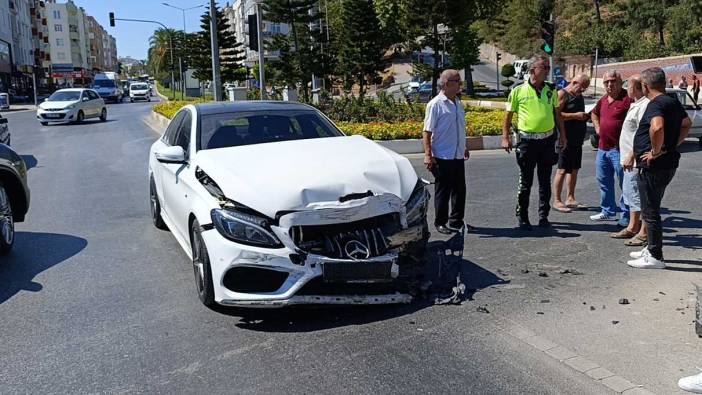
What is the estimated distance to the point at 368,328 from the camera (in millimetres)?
4645

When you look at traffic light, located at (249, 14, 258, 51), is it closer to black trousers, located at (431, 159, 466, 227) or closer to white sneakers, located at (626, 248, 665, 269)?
black trousers, located at (431, 159, 466, 227)

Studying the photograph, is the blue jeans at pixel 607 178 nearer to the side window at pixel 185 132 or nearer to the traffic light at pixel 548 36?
the side window at pixel 185 132

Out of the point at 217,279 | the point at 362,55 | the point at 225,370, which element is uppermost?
the point at 362,55

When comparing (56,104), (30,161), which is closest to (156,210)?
(30,161)

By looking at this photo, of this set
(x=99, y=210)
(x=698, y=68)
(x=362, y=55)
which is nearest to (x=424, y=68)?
(x=362, y=55)

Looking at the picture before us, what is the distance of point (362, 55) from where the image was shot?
40906mm

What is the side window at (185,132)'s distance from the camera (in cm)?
637

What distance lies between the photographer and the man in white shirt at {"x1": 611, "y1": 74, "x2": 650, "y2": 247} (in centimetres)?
666

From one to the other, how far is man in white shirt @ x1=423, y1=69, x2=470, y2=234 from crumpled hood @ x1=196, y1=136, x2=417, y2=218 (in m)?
1.31

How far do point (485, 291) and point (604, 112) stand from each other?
12.0ft

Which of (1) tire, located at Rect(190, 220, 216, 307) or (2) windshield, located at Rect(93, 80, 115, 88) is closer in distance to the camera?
(1) tire, located at Rect(190, 220, 216, 307)

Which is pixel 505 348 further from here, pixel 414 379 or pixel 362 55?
pixel 362 55

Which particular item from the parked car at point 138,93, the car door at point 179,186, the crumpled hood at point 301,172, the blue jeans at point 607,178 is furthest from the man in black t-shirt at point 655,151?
the parked car at point 138,93

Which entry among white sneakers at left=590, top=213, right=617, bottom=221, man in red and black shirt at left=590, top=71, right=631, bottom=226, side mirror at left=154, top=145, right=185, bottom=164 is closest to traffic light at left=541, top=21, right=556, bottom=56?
man in red and black shirt at left=590, top=71, right=631, bottom=226
